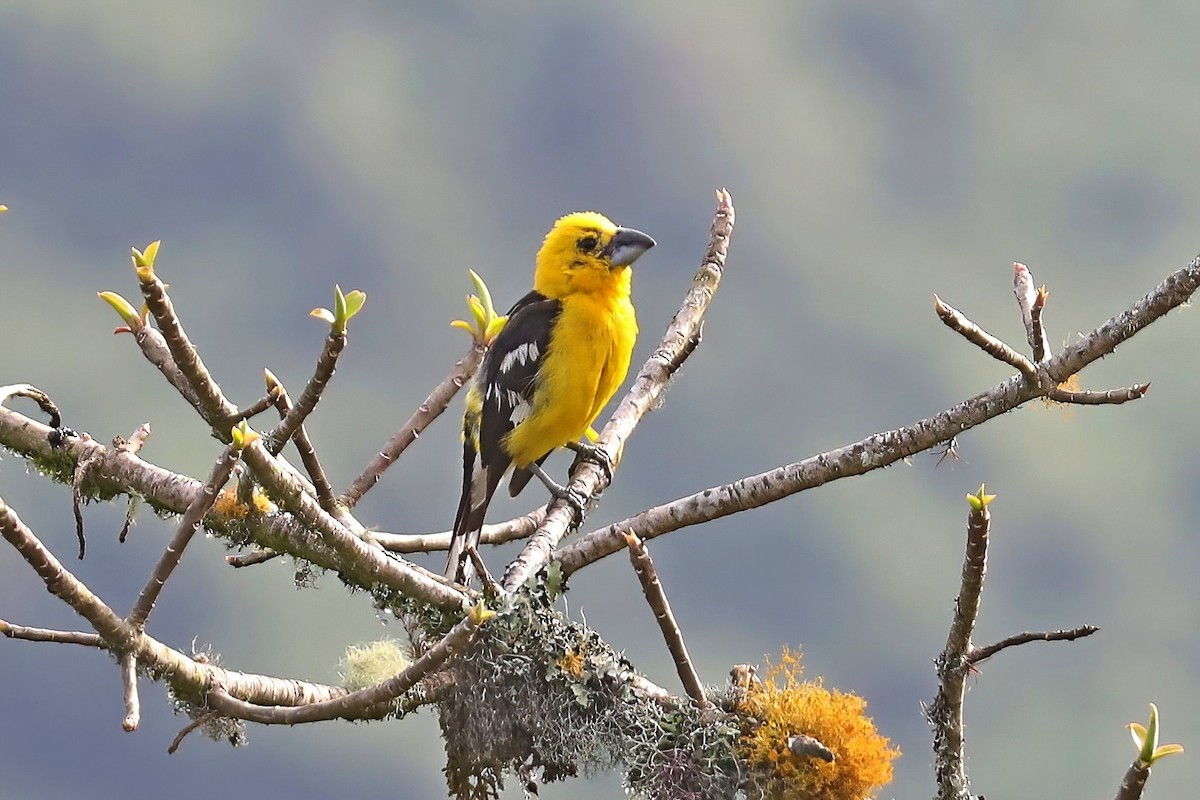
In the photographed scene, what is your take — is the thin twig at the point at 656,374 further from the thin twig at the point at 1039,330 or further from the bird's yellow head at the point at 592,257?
the thin twig at the point at 1039,330

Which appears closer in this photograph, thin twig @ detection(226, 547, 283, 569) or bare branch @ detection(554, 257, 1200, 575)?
bare branch @ detection(554, 257, 1200, 575)

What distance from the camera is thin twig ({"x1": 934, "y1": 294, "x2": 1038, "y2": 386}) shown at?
3570 millimetres

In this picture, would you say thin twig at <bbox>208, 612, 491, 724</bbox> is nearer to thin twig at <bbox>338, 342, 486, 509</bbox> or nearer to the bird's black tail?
the bird's black tail

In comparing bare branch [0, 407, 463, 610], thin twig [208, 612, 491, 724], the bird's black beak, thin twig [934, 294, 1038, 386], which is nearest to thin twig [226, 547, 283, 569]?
bare branch [0, 407, 463, 610]

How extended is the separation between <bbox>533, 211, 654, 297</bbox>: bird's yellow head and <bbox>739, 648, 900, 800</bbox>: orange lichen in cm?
225

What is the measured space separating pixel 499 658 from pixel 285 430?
0.93m

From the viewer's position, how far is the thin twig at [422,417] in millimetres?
4980

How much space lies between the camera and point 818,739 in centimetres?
317

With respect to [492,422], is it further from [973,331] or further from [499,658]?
[973,331]

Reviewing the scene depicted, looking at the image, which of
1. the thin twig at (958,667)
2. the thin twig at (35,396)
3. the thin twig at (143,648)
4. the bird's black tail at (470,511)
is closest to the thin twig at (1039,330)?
the thin twig at (958,667)

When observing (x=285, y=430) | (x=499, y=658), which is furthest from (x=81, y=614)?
(x=499, y=658)

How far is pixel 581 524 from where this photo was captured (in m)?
4.96

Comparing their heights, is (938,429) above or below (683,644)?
above

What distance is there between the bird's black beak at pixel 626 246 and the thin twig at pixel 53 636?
8.64 ft
